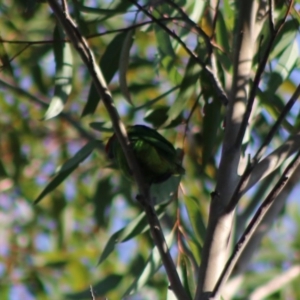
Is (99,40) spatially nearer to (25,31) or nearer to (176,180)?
(25,31)

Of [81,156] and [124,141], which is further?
[81,156]

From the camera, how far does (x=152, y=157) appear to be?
1803 millimetres

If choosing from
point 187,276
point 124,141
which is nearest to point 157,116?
point 187,276

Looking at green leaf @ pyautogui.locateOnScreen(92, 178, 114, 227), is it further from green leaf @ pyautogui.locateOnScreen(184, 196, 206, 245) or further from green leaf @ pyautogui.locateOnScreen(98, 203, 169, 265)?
green leaf @ pyautogui.locateOnScreen(184, 196, 206, 245)

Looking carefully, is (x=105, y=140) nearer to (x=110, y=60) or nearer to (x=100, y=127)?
(x=100, y=127)

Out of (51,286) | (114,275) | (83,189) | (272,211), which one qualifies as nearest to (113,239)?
(114,275)

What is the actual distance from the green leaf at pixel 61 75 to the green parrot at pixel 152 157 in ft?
0.60

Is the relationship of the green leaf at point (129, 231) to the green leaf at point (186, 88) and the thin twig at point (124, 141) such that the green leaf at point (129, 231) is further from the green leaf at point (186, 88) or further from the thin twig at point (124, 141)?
the thin twig at point (124, 141)

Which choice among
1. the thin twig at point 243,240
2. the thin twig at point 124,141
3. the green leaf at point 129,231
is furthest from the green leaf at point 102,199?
the thin twig at point 243,240

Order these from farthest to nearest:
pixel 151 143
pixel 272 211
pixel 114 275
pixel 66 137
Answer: pixel 66 137
pixel 272 211
pixel 114 275
pixel 151 143

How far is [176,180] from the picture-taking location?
1962 millimetres

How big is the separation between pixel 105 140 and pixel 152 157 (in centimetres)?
24

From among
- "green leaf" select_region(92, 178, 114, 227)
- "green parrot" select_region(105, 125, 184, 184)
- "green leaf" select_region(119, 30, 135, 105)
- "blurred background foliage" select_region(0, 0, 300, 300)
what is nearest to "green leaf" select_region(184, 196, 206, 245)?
"blurred background foliage" select_region(0, 0, 300, 300)

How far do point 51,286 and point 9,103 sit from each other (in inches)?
34.5
